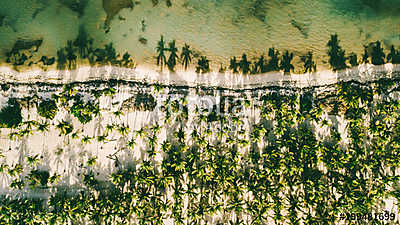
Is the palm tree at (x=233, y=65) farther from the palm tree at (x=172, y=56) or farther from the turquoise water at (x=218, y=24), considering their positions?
the palm tree at (x=172, y=56)

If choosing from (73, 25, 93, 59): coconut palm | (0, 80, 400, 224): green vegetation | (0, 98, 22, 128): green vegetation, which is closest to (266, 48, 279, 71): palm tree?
(0, 80, 400, 224): green vegetation

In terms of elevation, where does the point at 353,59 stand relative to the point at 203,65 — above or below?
above

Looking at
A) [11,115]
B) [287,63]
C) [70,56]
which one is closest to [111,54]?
[70,56]

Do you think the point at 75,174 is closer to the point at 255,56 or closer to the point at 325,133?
the point at 255,56

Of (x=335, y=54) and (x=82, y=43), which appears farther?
(x=335, y=54)

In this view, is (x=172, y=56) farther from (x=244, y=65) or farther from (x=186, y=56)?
(x=244, y=65)

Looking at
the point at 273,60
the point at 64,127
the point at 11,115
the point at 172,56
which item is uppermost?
the point at 172,56

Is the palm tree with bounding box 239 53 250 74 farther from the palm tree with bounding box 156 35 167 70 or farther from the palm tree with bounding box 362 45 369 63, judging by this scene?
the palm tree with bounding box 362 45 369 63

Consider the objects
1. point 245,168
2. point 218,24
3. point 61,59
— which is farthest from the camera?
point 218,24

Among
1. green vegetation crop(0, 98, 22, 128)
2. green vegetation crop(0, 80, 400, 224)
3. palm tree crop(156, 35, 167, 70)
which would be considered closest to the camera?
green vegetation crop(0, 80, 400, 224)
